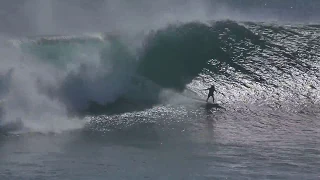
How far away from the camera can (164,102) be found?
65.9 ft

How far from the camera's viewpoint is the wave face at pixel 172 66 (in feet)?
65.3

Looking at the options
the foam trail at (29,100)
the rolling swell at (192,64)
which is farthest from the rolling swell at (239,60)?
the foam trail at (29,100)

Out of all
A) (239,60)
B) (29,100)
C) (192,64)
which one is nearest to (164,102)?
(29,100)

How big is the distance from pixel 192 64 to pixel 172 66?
890 millimetres

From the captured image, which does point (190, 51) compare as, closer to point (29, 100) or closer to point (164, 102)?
point (164, 102)

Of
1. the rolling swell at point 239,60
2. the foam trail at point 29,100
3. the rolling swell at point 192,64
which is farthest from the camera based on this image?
the rolling swell at point 239,60

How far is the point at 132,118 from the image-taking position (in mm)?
18078

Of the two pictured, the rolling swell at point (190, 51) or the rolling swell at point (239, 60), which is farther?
the rolling swell at point (190, 51)

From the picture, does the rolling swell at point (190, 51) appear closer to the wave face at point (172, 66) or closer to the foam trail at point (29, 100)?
the wave face at point (172, 66)

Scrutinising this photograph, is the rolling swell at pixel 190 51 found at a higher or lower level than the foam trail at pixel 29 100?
higher

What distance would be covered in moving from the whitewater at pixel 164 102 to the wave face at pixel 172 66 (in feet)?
0.16

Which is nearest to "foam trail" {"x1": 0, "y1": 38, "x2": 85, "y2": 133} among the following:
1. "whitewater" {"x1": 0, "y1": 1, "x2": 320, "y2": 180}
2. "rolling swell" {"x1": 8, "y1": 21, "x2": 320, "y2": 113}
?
"whitewater" {"x1": 0, "y1": 1, "x2": 320, "y2": 180}

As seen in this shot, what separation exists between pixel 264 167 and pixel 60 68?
10.8 meters

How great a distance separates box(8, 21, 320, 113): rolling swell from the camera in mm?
20469
